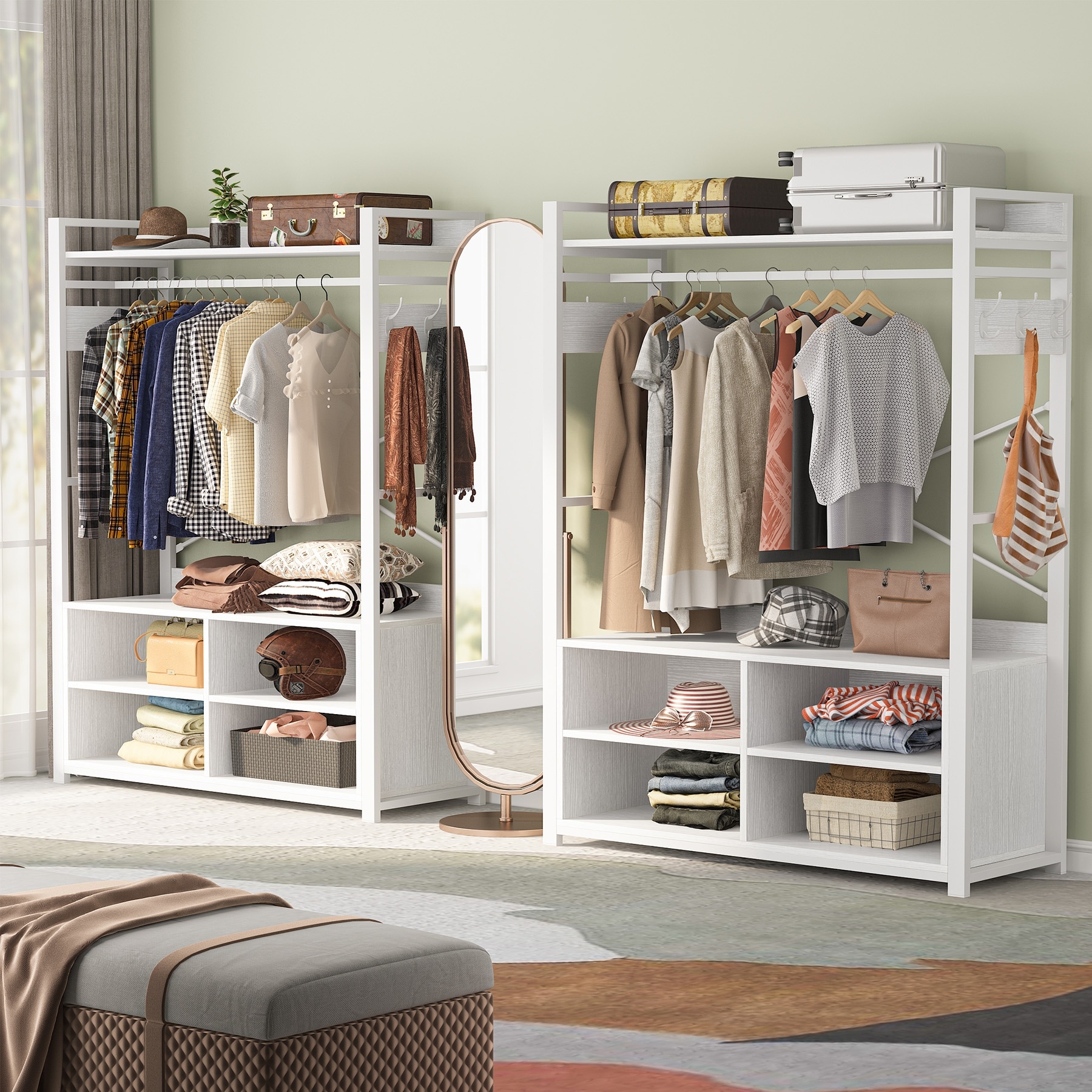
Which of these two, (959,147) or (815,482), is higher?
(959,147)

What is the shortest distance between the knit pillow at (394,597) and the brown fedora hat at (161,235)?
1.44 metres

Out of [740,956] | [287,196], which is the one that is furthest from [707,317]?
[740,956]

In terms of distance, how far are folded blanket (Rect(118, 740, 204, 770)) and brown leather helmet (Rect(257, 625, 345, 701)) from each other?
1.38 ft

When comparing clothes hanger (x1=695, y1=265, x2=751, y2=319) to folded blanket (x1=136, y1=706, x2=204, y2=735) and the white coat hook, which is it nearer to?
the white coat hook

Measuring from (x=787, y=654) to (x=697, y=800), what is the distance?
528mm

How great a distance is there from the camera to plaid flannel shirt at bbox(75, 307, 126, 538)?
677cm

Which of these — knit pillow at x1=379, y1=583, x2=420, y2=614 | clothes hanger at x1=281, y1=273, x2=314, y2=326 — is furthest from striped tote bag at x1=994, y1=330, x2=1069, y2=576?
clothes hanger at x1=281, y1=273, x2=314, y2=326

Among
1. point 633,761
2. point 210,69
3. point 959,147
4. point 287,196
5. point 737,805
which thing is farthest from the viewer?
point 210,69

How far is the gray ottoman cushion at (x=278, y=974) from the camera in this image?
8.89 feet

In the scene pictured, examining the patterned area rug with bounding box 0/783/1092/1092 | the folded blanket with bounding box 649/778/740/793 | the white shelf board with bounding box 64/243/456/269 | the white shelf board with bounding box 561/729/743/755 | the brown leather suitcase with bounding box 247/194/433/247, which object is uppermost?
the brown leather suitcase with bounding box 247/194/433/247

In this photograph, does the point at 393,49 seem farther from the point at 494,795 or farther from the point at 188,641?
the point at 494,795

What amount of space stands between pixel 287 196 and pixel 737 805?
8.27 feet

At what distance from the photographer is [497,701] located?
601cm

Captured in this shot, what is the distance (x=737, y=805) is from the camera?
5.44 meters
